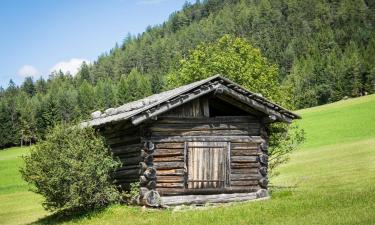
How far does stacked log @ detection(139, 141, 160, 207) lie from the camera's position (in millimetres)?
20158

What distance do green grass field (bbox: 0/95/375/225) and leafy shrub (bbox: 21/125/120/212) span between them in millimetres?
857

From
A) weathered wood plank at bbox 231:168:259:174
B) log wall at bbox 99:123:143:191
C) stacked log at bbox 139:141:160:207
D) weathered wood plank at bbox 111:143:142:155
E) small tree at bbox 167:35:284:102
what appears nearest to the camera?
stacked log at bbox 139:141:160:207

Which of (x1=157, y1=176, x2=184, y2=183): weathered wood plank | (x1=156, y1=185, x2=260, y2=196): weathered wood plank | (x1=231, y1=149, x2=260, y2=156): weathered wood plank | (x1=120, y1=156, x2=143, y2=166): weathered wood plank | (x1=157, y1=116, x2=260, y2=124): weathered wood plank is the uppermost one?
(x1=157, y1=116, x2=260, y2=124): weathered wood plank

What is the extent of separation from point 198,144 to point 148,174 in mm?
2364

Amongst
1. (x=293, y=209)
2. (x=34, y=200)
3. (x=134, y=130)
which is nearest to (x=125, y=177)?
(x=134, y=130)

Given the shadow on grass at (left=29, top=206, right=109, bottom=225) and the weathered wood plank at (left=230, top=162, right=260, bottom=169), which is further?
the weathered wood plank at (left=230, top=162, right=260, bottom=169)

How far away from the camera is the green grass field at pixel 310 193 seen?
1614 centimetres

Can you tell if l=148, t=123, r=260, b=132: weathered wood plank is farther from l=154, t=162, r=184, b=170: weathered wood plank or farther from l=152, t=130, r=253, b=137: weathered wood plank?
l=154, t=162, r=184, b=170: weathered wood plank

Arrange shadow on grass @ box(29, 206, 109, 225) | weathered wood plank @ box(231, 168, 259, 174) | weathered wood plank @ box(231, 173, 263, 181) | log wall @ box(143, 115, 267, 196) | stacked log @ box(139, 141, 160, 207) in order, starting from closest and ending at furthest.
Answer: stacked log @ box(139, 141, 160, 207) → shadow on grass @ box(29, 206, 109, 225) → log wall @ box(143, 115, 267, 196) → weathered wood plank @ box(231, 173, 263, 181) → weathered wood plank @ box(231, 168, 259, 174)

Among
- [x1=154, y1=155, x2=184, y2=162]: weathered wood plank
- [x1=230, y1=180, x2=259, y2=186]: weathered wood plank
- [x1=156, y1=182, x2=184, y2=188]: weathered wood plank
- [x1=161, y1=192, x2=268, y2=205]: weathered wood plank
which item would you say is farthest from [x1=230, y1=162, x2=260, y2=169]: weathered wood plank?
[x1=156, y1=182, x2=184, y2=188]: weathered wood plank

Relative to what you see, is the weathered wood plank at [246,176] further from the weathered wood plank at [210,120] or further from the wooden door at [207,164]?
the weathered wood plank at [210,120]

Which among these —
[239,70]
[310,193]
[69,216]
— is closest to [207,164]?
[310,193]

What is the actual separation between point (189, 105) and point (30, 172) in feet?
21.9

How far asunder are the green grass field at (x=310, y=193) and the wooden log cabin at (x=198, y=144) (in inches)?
45.8
